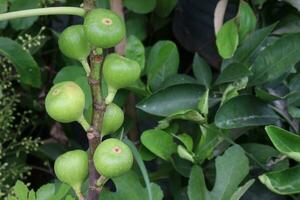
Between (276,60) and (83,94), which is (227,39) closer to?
(276,60)

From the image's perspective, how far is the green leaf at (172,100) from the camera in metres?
0.72

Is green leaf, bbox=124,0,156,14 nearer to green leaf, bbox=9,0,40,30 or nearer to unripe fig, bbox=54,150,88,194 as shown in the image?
green leaf, bbox=9,0,40,30

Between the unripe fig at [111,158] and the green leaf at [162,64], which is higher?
the unripe fig at [111,158]

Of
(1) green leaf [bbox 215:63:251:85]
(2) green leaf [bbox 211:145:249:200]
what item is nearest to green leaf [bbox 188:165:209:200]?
(2) green leaf [bbox 211:145:249:200]

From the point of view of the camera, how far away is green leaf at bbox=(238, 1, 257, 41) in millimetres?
781

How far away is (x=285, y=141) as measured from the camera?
0.61 m

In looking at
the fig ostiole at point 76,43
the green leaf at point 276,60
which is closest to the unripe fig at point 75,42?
the fig ostiole at point 76,43

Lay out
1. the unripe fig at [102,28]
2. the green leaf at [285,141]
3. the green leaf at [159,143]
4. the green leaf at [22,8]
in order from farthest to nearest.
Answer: the green leaf at [22,8], the green leaf at [159,143], the green leaf at [285,141], the unripe fig at [102,28]

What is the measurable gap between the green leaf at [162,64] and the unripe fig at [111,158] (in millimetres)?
310

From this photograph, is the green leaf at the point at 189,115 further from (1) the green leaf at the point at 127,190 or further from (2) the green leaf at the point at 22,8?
(2) the green leaf at the point at 22,8

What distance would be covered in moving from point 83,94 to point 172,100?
25cm

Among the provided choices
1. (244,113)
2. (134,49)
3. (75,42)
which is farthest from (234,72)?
(75,42)

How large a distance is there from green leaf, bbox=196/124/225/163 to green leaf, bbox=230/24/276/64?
11cm

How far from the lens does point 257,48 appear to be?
0.75m
